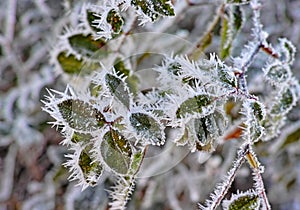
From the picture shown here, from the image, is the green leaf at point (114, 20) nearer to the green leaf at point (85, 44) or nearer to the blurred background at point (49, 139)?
the green leaf at point (85, 44)

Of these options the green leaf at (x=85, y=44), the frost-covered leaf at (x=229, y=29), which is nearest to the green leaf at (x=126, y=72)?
the green leaf at (x=85, y=44)

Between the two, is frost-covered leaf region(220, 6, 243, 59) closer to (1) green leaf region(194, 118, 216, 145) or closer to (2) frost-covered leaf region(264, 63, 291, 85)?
(2) frost-covered leaf region(264, 63, 291, 85)

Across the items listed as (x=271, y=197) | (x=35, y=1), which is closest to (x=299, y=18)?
(x=271, y=197)

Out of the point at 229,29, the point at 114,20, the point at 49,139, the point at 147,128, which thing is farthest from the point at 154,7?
the point at 49,139

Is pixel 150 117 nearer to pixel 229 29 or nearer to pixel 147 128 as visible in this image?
pixel 147 128

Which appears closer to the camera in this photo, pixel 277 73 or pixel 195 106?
pixel 195 106

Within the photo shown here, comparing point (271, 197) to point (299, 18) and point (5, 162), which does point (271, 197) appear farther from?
point (5, 162)
